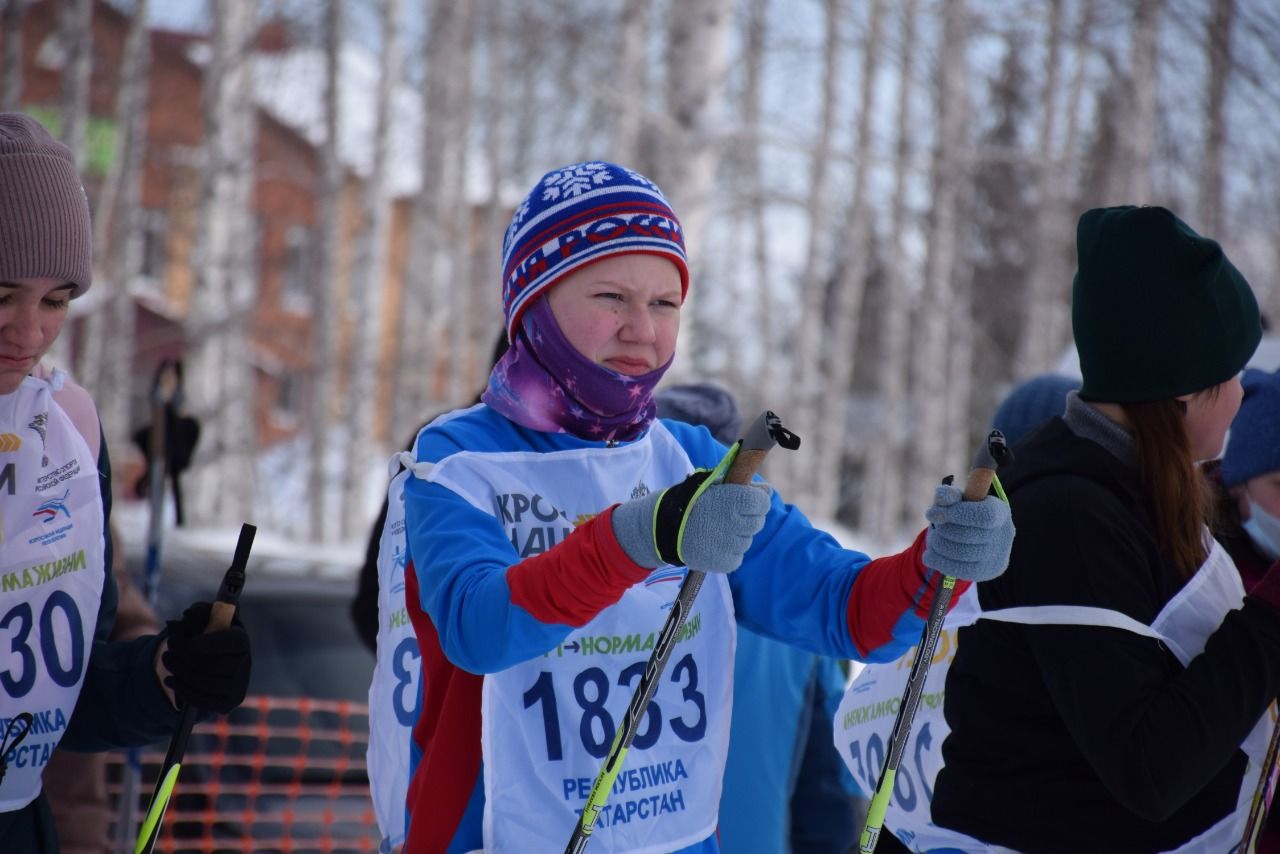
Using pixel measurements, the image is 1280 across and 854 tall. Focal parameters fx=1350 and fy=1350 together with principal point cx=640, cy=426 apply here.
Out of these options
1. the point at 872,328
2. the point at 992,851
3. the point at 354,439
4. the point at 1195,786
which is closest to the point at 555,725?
the point at 992,851

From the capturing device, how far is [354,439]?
14000 millimetres

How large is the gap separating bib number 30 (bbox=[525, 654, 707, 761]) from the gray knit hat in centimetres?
110

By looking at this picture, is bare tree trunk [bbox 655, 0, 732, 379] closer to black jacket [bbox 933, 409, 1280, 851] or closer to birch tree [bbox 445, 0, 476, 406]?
black jacket [bbox 933, 409, 1280, 851]

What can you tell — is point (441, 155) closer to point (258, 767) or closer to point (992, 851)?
point (258, 767)

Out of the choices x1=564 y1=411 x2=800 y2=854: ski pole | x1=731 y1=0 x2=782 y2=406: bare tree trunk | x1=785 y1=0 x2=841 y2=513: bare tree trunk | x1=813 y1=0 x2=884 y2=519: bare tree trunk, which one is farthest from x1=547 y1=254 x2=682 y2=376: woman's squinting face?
x1=813 y1=0 x2=884 y2=519: bare tree trunk

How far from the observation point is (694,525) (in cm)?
173

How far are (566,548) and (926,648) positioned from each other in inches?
23.1

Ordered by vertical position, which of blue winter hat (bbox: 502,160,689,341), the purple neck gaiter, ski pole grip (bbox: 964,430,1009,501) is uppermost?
blue winter hat (bbox: 502,160,689,341)

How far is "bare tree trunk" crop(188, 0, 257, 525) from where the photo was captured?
1130 cm

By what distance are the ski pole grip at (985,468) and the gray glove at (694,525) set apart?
0.31m

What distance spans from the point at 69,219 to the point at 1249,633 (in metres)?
2.08

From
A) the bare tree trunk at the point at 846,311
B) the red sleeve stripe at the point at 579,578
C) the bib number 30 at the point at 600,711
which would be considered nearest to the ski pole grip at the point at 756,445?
the red sleeve stripe at the point at 579,578

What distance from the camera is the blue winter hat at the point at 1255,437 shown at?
2805 mm

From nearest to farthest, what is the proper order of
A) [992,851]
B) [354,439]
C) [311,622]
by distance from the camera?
[992,851] → [311,622] → [354,439]
